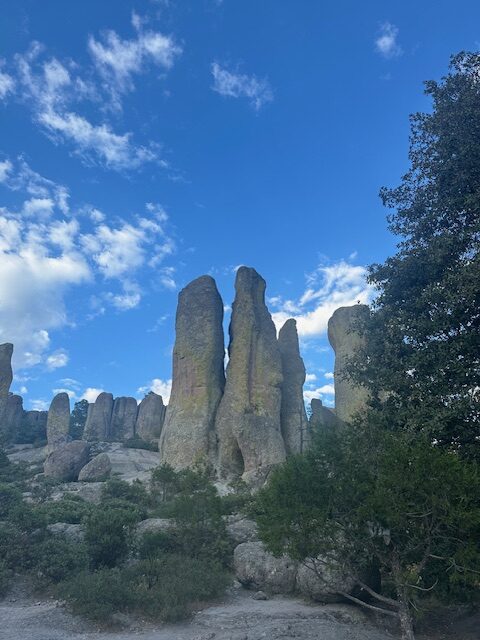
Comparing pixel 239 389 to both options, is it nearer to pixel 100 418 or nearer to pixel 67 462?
pixel 67 462

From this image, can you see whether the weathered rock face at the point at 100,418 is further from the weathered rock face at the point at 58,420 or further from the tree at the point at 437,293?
the tree at the point at 437,293

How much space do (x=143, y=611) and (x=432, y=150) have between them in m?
15.0

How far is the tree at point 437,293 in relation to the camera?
11.6m

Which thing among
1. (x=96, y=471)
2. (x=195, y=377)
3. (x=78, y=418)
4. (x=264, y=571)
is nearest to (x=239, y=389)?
(x=195, y=377)

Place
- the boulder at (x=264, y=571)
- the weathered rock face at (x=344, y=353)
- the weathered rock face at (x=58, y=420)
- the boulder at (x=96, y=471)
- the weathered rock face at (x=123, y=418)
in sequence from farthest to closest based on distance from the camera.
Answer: the weathered rock face at (x=123, y=418), the weathered rock face at (x=58, y=420), the weathered rock face at (x=344, y=353), the boulder at (x=96, y=471), the boulder at (x=264, y=571)

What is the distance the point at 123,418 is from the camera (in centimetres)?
6988

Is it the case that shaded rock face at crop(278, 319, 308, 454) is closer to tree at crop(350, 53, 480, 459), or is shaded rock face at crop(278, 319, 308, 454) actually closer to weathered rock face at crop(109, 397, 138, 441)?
tree at crop(350, 53, 480, 459)

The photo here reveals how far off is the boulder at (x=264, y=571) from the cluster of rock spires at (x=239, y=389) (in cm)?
1494

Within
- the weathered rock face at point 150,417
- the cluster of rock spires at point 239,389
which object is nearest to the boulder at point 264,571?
the cluster of rock spires at point 239,389

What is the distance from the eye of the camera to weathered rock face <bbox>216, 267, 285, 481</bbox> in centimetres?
3344

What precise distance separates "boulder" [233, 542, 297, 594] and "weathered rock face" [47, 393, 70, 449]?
130 ft

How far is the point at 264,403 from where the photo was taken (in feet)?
122

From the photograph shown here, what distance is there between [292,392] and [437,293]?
1102 inches

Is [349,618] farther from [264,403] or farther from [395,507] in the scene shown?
[264,403]
